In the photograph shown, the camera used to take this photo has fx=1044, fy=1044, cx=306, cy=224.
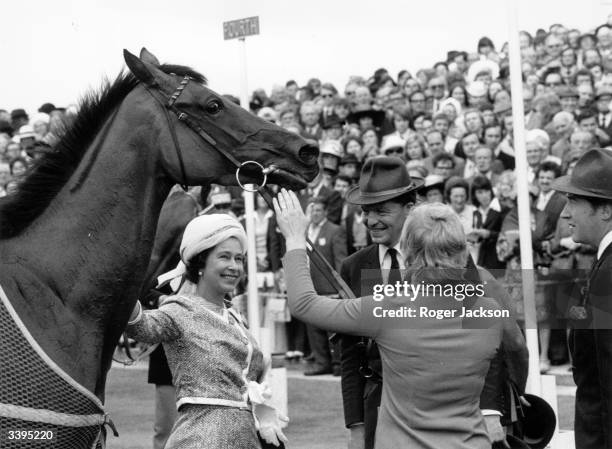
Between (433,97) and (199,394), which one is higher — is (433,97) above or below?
above

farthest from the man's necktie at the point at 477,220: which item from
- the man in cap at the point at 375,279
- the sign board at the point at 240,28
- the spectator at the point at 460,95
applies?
the man in cap at the point at 375,279

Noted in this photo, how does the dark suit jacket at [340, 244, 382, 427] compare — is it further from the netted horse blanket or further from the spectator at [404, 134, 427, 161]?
the spectator at [404, 134, 427, 161]

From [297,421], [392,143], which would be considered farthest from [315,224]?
[297,421]

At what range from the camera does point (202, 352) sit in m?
4.63

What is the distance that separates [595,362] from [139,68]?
2187 mm

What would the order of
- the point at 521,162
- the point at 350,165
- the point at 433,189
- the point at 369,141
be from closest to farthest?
the point at 521,162, the point at 433,189, the point at 350,165, the point at 369,141

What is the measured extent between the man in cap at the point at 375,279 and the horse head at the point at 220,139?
2.34 feet

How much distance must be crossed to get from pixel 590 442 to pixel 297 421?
214 inches

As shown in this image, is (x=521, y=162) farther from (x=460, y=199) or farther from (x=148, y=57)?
(x=460, y=199)

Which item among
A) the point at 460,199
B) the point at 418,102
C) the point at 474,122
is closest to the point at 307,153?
the point at 460,199

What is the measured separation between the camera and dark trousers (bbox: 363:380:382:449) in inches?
188

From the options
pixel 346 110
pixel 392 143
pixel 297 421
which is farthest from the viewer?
pixel 346 110

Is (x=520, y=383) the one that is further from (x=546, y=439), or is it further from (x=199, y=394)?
(x=199, y=394)

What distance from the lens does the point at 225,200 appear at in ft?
32.9
